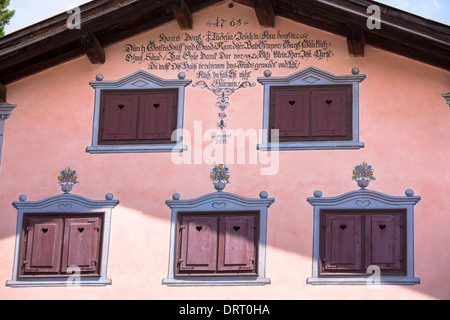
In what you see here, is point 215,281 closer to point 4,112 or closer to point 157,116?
point 157,116

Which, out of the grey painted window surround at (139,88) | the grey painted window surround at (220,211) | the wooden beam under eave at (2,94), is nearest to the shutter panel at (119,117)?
the grey painted window surround at (139,88)

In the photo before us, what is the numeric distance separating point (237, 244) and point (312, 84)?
3091 millimetres

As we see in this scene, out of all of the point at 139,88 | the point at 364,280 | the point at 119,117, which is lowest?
the point at 364,280

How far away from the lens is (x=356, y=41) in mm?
18812

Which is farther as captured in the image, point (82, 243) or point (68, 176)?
point (68, 176)

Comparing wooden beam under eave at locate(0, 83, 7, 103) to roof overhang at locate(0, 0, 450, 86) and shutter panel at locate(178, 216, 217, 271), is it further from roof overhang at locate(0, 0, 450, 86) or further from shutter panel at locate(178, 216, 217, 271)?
shutter panel at locate(178, 216, 217, 271)

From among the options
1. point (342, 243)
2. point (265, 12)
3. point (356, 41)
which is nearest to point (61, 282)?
point (342, 243)

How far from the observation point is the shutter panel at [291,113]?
1881 centimetres

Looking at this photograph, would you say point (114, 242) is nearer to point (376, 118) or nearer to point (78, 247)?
point (78, 247)

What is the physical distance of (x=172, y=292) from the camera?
1811cm

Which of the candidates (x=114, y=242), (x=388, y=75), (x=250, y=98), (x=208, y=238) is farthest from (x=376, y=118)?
(x=114, y=242)

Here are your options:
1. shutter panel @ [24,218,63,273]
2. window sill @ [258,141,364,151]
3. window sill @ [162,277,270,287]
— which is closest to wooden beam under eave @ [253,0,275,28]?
window sill @ [258,141,364,151]

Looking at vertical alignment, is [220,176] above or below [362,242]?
above
